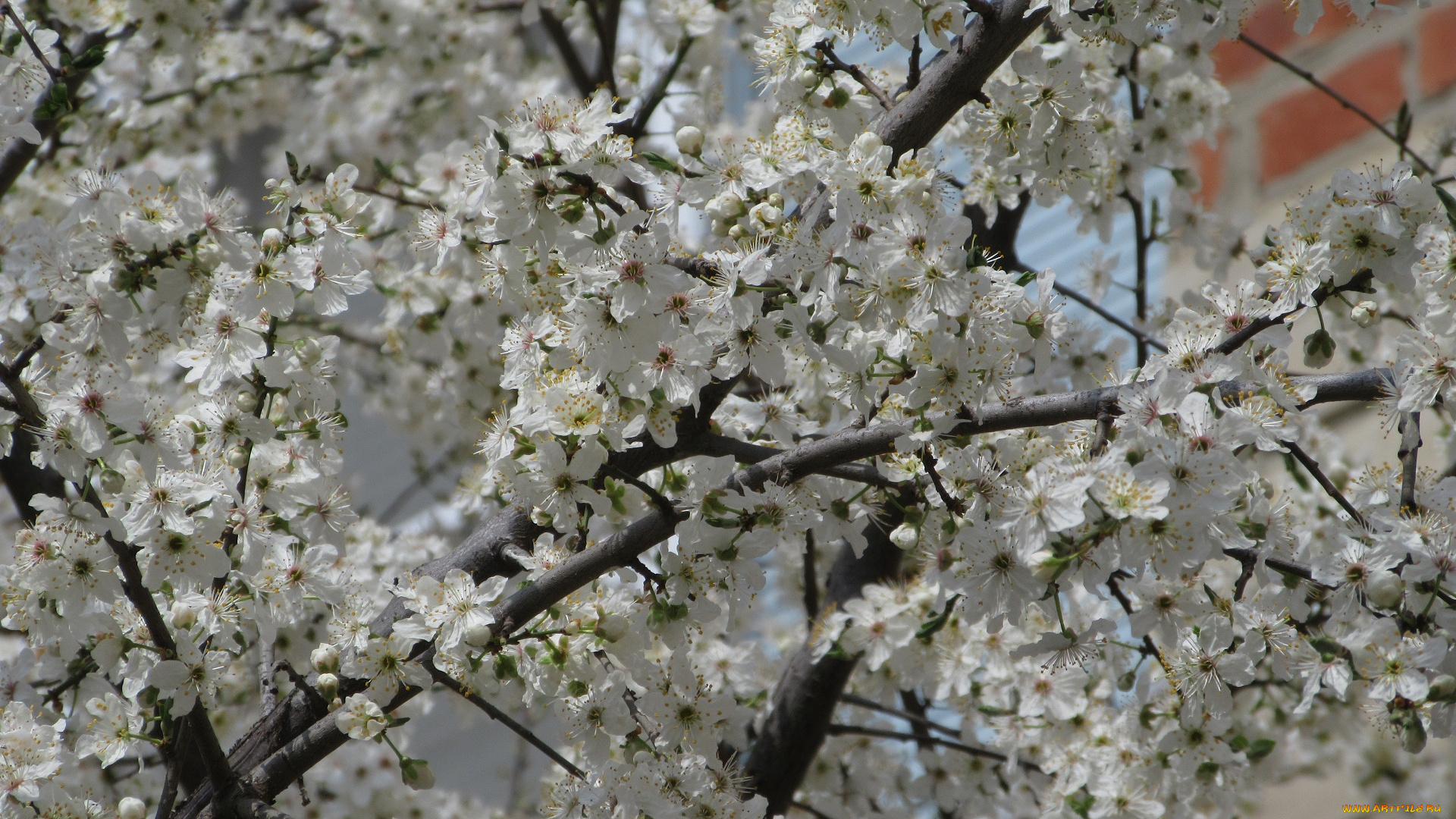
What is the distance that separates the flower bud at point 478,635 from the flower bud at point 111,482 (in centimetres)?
63

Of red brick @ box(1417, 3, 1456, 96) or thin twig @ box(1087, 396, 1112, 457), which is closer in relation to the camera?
thin twig @ box(1087, 396, 1112, 457)

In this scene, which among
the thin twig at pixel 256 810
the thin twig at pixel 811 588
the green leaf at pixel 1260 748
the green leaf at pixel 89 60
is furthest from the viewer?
the thin twig at pixel 811 588

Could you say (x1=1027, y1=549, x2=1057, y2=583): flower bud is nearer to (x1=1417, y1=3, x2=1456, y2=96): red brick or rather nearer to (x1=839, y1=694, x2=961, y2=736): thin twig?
(x1=839, y1=694, x2=961, y2=736): thin twig

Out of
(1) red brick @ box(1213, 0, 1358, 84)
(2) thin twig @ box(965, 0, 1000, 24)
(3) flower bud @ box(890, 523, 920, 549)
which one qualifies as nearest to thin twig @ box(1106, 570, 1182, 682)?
(3) flower bud @ box(890, 523, 920, 549)

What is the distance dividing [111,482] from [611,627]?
2.75ft

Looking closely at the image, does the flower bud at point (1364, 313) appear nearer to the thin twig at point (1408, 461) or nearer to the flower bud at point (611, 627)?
the thin twig at point (1408, 461)

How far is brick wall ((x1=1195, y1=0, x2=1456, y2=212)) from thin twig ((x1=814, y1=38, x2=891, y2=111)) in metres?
1.99

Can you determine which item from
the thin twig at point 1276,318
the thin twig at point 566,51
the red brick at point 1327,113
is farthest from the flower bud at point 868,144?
the red brick at point 1327,113

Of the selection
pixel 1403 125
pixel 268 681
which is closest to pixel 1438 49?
pixel 1403 125

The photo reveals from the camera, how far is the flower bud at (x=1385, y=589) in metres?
1.60

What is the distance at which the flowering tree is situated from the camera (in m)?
1.61

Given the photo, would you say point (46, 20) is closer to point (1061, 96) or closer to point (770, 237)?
point (770, 237)

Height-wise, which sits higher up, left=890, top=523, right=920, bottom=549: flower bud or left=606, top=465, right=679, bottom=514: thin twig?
left=606, top=465, right=679, bottom=514: thin twig

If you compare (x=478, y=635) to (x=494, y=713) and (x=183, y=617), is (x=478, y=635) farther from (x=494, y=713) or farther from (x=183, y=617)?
(x=183, y=617)
